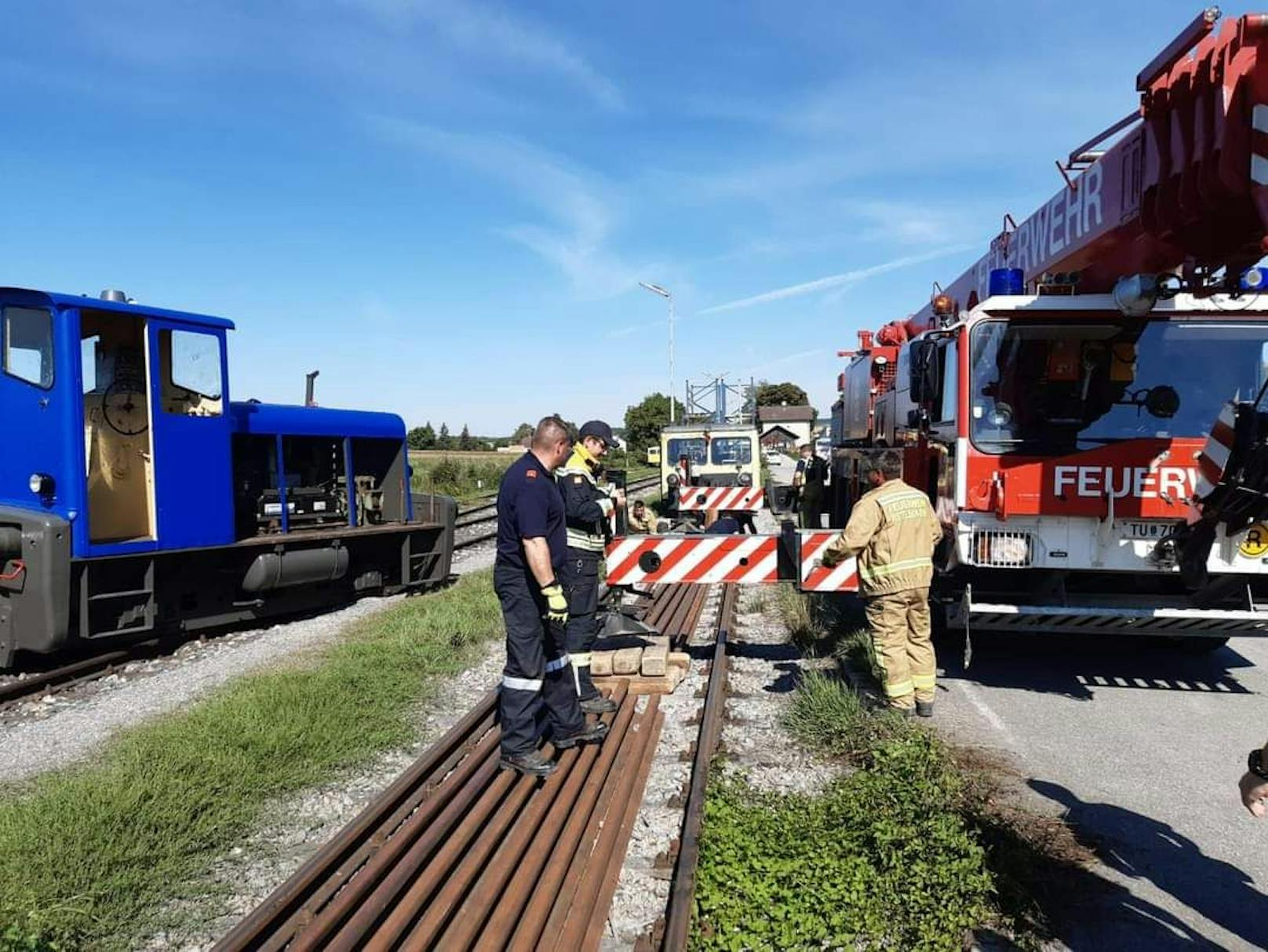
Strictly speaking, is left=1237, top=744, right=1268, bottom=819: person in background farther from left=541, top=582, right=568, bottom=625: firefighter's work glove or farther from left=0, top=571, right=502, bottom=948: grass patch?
left=0, top=571, right=502, bottom=948: grass patch

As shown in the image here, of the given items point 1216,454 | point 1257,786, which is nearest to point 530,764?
point 1257,786

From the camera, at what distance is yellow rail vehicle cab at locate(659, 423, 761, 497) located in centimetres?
1639

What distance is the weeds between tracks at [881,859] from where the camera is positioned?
308cm

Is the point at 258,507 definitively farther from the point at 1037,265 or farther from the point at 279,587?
the point at 1037,265

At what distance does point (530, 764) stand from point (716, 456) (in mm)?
12429


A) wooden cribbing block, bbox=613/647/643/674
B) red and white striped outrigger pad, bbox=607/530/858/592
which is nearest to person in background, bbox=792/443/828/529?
red and white striped outrigger pad, bbox=607/530/858/592

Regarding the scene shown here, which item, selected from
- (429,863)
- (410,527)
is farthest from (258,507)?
(429,863)

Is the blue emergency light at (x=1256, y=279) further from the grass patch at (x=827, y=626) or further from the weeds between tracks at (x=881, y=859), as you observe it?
the weeds between tracks at (x=881, y=859)

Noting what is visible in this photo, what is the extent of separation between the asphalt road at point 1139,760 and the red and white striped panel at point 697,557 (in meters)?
1.62

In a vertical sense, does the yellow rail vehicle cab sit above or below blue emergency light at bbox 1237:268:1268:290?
below

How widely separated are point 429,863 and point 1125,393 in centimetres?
515

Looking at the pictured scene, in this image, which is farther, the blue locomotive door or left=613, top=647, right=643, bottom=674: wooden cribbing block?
the blue locomotive door

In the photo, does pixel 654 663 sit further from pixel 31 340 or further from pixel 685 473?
pixel 685 473

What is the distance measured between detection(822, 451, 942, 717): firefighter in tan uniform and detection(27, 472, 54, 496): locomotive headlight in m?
5.81
